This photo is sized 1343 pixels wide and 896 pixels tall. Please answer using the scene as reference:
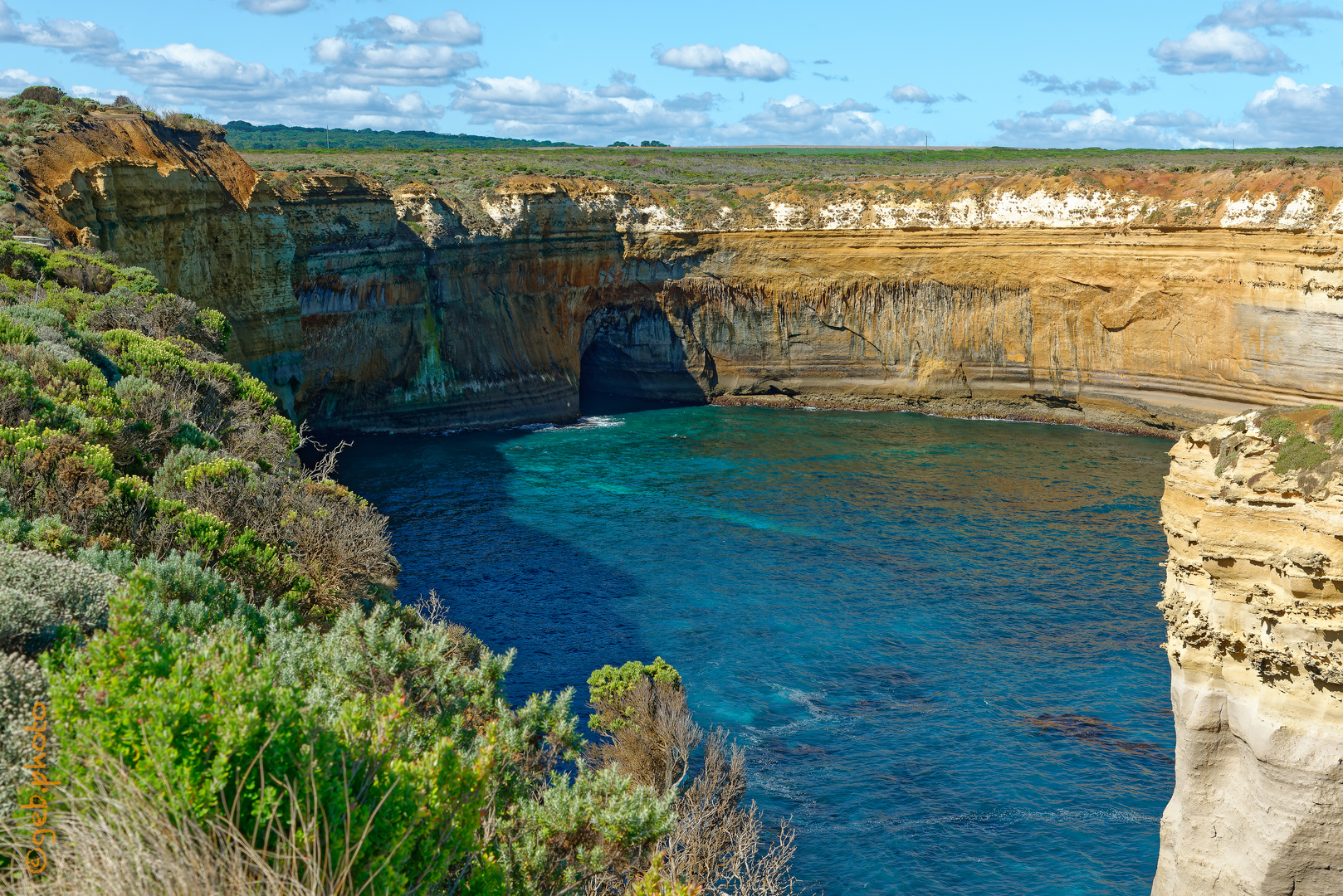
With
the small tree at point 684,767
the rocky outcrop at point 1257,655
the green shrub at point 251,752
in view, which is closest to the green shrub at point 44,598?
the green shrub at point 251,752

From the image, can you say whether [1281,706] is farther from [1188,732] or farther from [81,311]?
[81,311]

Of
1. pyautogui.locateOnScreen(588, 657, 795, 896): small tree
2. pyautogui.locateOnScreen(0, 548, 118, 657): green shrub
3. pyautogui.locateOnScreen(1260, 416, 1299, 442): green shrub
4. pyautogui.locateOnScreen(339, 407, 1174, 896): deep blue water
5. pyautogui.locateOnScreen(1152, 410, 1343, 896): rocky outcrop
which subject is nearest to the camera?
pyautogui.locateOnScreen(0, 548, 118, 657): green shrub

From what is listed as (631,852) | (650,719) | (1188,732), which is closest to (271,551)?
(631,852)

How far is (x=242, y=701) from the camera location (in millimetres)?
7758

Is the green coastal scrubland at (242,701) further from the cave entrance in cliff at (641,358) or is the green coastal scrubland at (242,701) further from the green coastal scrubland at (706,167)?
the cave entrance in cliff at (641,358)

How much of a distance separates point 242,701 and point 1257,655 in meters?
14.2

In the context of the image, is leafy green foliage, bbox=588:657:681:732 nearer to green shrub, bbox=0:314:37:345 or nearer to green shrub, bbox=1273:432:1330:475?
green shrub, bbox=1273:432:1330:475

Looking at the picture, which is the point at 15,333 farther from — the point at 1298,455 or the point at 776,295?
the point at 776,295

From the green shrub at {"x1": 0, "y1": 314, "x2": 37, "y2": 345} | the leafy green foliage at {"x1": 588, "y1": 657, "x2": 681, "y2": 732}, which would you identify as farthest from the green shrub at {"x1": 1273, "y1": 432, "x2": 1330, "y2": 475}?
the green shrub at {"x1": 0, "y1": 314, "x2": 37, "y2": 345}

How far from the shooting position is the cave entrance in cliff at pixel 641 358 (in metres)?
72.8

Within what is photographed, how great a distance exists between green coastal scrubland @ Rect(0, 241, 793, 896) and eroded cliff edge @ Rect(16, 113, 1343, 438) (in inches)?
947

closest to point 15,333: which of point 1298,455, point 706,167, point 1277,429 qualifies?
point 1277,429

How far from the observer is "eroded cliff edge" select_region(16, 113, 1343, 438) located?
53812 millimetres

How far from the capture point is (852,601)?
3566 centimetres
